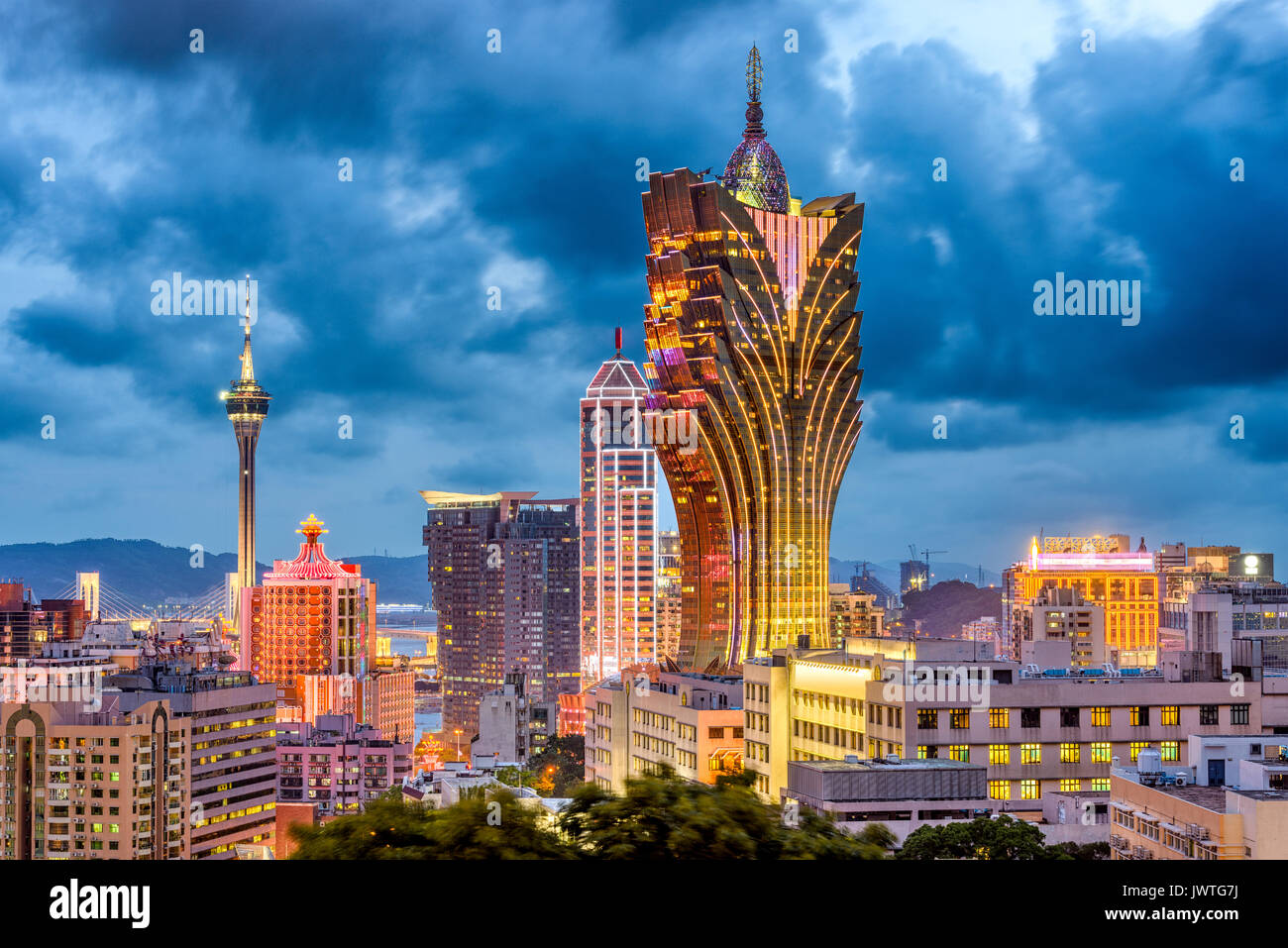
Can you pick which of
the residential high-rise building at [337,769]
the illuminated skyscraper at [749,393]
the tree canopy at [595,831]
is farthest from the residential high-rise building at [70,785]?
the tree canopy at [595,831]

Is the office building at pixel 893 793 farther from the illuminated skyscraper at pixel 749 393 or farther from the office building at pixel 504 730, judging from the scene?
the office building at pixel 504 730

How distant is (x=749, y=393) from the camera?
157625mm

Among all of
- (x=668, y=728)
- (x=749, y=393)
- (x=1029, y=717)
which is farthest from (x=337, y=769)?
(x=1029, y=717)

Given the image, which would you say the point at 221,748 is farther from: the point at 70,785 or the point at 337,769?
the point at 337,769

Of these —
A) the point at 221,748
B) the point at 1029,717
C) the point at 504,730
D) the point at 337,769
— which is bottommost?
the point at 337,769

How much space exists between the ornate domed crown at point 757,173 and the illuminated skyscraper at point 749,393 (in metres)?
6.76

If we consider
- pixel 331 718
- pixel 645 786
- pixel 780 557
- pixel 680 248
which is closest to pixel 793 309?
pixel 680 248

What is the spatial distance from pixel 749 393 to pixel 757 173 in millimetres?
29759

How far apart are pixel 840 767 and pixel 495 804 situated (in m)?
30.9

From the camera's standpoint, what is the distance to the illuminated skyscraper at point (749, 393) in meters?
158

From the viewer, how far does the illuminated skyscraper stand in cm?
15750

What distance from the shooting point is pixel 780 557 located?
163 meters
